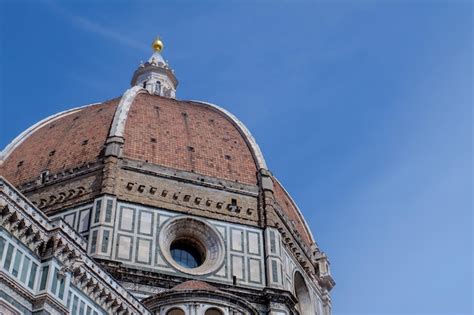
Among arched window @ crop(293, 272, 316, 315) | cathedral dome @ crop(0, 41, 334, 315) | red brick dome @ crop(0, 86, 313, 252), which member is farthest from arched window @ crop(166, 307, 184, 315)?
arched window @ crop(293, 272, 316, 315)

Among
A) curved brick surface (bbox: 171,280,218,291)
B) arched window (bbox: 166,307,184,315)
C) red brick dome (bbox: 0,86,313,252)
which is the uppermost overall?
red brick dome (bbox: 0,86,313,252)

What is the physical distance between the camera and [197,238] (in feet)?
104

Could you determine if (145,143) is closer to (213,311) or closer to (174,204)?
(174,204)

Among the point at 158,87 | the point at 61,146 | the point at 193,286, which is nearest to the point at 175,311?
the point at 193,286

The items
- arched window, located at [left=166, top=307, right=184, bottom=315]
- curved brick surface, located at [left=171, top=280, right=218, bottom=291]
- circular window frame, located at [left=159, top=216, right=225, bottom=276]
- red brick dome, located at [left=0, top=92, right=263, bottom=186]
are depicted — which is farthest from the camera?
red brick dome, located at [left=0, top=92, right=263, bottom=186]

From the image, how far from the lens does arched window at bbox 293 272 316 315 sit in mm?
33969

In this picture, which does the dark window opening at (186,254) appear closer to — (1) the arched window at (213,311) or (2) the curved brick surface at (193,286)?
(2) the curved brick surface at (193,286)

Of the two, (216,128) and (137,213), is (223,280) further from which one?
(216,128)

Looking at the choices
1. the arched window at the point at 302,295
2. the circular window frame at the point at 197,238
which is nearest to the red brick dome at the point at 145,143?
the arched window at the point at 302,295

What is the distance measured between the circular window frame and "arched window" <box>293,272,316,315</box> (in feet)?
16.8

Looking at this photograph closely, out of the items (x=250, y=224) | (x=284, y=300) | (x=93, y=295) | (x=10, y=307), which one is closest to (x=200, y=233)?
(x=250, y=224)

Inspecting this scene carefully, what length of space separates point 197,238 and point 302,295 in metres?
6.53

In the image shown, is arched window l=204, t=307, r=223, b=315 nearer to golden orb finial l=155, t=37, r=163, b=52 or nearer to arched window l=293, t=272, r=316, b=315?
arched window l=293, t=272, r=316, b=315

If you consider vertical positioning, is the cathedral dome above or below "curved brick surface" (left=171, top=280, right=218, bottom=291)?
above
